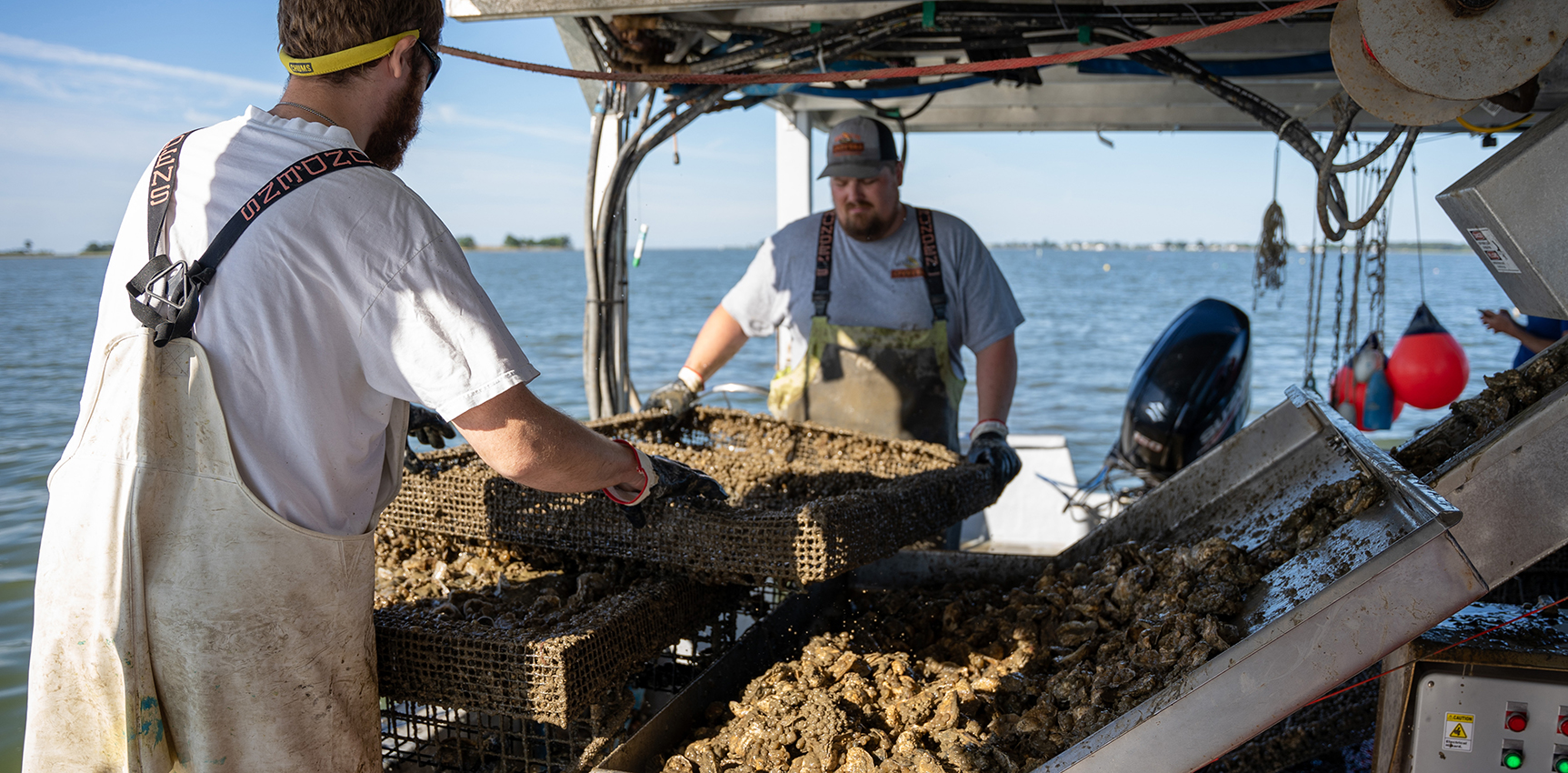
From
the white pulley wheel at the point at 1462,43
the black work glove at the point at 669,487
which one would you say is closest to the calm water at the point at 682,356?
the black work glove at the point at 669,487

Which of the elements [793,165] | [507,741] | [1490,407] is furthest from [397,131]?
[793,165]

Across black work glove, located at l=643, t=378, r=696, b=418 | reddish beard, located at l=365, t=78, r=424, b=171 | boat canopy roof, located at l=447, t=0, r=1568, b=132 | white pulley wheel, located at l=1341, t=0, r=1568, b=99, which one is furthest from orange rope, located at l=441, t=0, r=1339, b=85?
black work glove, located at l=643, t=378, r=696, b=418

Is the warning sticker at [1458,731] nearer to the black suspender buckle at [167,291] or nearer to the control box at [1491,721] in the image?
the control box at [1491,721]

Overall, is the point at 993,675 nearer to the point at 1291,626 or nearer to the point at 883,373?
the point at 1291,626

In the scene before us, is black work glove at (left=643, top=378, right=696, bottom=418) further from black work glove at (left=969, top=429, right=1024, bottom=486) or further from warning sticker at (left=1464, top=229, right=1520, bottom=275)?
warning sticker at (left=1464, top=229, right=1520, bottom=275)

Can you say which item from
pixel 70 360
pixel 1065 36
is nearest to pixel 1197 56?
pixel 1065 36

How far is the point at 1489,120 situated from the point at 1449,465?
4.47m

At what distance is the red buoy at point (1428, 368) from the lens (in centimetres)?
625

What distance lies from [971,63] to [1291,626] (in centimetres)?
157

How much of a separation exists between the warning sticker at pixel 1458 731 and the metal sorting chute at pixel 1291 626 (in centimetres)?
36

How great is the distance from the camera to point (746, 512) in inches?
80.1

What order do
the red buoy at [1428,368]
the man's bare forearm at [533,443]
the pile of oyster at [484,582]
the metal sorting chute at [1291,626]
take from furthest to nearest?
the red buoy at [1428,368], the pile of oyster at [484,582], the man's bare forearm at [533,443], the metal sorting chute at [1291,626]

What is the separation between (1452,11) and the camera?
158 centimetres

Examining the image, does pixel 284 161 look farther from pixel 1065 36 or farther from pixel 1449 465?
pixel 1065 36
